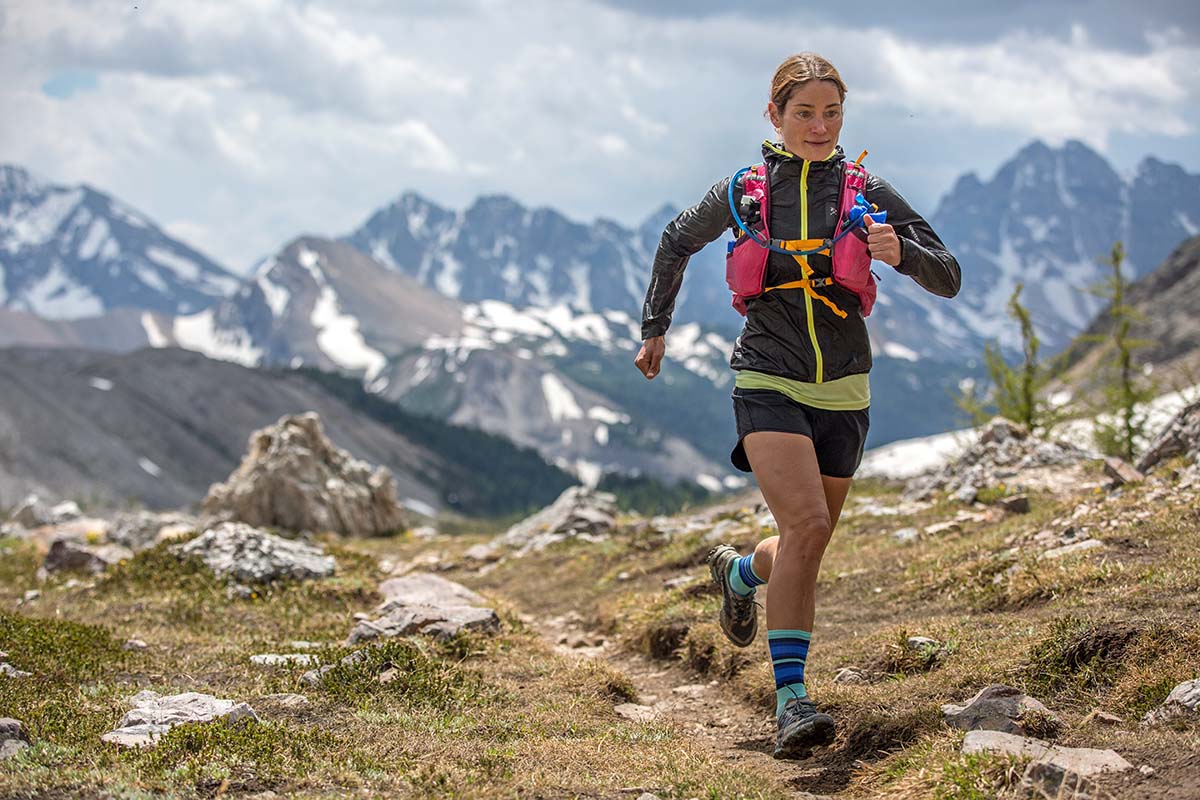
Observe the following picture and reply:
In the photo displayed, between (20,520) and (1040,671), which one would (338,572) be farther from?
(20,520)

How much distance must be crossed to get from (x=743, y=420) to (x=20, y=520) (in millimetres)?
34185

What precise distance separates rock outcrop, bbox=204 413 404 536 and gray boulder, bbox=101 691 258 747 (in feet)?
66.8

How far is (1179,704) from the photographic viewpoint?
616 cm

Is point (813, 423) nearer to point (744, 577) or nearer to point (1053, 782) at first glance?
point (744, 577)

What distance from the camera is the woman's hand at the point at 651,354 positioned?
7676mm

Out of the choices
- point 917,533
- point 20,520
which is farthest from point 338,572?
point 20,520

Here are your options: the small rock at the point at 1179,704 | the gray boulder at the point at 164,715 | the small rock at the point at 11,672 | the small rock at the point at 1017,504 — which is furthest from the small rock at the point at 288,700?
the small rock at the point at 1017,504

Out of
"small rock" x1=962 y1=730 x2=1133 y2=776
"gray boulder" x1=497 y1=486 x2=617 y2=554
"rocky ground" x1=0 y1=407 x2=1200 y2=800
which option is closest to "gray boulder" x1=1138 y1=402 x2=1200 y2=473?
"rocky ground" x1=0 y1=407 x2=1200 y2=800

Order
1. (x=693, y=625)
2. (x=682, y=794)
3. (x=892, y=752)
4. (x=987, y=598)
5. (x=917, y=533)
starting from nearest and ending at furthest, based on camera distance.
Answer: (x=682, y=794)
(x=892, y=752)
(x=987, y=598)
(x=693, y=625)
(x=917, y=533)

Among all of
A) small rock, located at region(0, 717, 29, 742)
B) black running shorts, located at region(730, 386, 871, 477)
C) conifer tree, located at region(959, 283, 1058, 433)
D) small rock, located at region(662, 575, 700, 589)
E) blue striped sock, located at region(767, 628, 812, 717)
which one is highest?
conifer tree, located at region(959, 283, 1058, 433)

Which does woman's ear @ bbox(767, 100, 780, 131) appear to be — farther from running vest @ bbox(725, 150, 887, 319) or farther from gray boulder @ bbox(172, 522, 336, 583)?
gray boulder @ bbox(172, 522, 336, 583)

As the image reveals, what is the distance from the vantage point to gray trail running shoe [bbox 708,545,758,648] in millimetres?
8102

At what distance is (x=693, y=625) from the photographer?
10.7 metres

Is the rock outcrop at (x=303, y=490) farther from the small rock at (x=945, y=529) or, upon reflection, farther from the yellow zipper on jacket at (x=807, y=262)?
the yellow zipper on jacket at (x=807, y=262)
